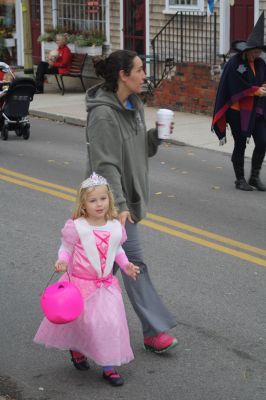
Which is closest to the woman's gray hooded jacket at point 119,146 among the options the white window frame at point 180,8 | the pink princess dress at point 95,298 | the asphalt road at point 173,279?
the pink princess dress at point 95,298

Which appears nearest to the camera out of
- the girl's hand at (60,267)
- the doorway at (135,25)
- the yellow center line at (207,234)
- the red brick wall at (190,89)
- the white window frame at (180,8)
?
the girl's hand at (60,267)

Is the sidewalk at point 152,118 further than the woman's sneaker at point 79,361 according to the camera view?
Yes

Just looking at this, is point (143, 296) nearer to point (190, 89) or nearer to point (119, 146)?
point (119, 146)

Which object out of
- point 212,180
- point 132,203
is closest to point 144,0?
point 212,180

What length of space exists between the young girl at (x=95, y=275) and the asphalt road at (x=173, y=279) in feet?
0.94

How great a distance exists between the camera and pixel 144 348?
6.06m

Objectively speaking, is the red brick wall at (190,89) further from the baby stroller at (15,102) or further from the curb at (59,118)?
the baby stroller at (15,102)

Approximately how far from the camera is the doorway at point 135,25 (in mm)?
20609

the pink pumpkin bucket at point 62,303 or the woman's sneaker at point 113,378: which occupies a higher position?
the pink pumpkin bucket at point 62,303

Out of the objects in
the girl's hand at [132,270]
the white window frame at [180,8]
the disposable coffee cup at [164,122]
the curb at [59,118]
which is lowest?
the curb at [59,118]

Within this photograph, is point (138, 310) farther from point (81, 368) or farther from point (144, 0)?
point (144, 0)

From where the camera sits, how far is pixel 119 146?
556 centimetres

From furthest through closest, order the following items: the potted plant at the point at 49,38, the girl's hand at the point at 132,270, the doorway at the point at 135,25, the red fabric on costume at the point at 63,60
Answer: the potted plant at the point at 49,38
the red fabric on costume at the point at 63,60
the doorway at the point at 135,25
the girl's hand at the point at 132,270

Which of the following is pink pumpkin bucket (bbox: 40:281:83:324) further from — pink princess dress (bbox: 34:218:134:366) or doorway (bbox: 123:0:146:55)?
doorway (bbox: 123:0:146:55)
